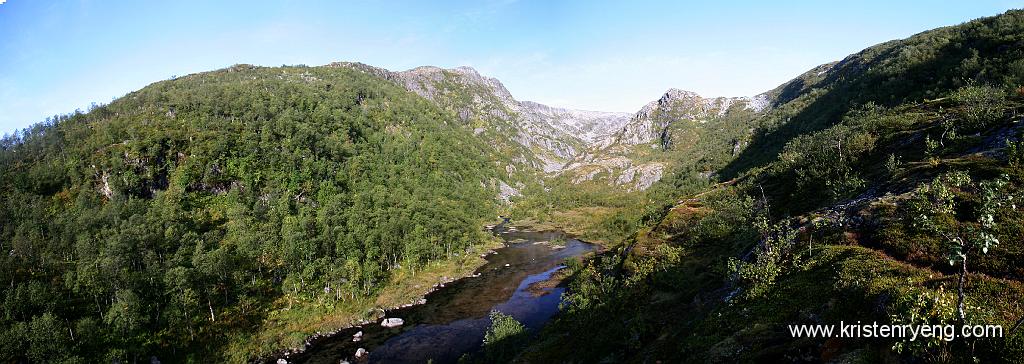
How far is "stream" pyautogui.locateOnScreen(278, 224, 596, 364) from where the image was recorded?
6066cm

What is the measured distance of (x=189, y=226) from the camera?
4432 inches

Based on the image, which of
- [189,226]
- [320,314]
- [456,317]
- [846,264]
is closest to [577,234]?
[456,317]

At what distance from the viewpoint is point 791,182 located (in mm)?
77438

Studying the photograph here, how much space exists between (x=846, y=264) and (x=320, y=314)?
252 feet

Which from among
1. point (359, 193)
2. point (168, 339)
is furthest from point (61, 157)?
point (168, 339)

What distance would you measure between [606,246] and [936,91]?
9934 cm

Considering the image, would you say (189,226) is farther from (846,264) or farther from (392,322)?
(846,264)

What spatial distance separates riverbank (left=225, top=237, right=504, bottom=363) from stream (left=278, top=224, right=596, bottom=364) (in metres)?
2.63

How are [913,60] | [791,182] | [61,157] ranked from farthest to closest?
[913,60]
[61,157]
[791,182]

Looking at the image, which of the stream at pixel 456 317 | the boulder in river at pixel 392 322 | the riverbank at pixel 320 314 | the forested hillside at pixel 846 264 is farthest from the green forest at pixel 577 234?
the boulder in river at pixel 392 322

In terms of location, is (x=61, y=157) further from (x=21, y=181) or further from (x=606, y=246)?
(x=606, y=246)

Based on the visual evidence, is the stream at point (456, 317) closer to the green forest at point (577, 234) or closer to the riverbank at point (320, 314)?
the riverbank at point (320, 314)

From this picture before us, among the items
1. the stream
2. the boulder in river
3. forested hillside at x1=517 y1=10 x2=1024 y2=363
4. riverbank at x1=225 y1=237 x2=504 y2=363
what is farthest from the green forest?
the boulder in river

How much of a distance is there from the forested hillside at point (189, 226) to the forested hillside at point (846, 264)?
54783 millimetres
